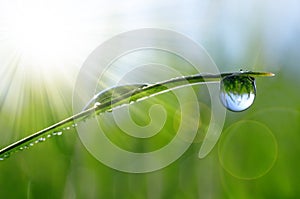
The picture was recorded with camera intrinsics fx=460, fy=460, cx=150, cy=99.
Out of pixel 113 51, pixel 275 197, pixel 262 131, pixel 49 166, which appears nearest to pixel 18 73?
pixel 113 51

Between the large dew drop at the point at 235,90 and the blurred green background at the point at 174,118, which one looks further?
the blurred green background at the point at 174,118

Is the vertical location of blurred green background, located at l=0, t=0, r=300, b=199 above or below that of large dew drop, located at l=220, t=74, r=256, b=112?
above

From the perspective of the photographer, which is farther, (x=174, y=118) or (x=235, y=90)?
(x=174, y=118)

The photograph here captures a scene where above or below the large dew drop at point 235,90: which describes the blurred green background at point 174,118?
above

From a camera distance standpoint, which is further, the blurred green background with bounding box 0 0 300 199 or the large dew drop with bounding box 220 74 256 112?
the blurred green background with bounding box 0 0 300 199

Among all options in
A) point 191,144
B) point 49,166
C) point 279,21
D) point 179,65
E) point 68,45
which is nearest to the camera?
point 49,166

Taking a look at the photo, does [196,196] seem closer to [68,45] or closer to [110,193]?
[110,193]

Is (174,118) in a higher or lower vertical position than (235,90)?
higher

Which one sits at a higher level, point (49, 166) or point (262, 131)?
point (262, 131)

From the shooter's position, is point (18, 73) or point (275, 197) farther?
point (18, 73)

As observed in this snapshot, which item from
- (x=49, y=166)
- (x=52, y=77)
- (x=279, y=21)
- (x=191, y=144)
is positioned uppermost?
(x=279, y=21)

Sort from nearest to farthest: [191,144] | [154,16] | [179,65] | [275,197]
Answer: [275,197] < [191,144] < [179,65] < [154,16]
